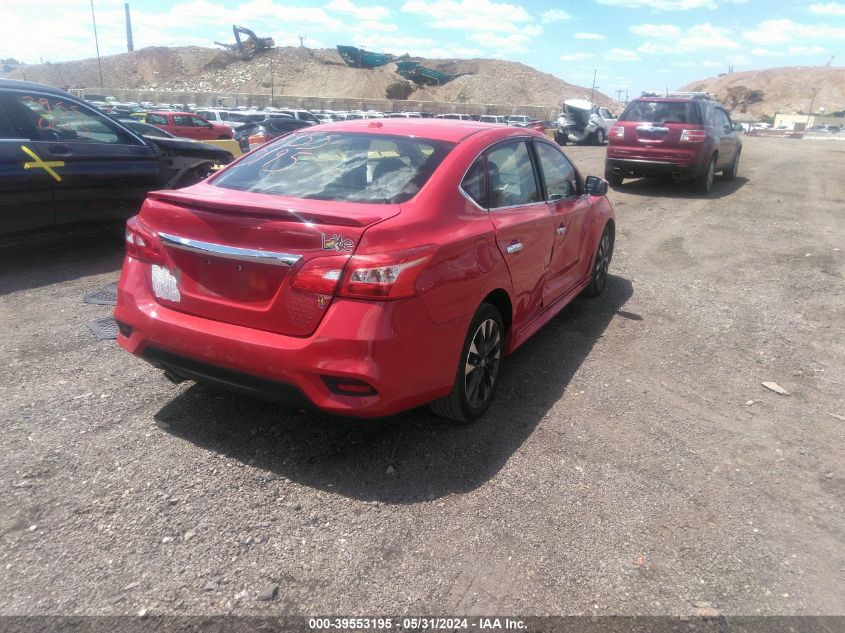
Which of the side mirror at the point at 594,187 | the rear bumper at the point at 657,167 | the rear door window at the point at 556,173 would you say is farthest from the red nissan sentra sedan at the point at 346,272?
the rear bumper at the point at 657,167

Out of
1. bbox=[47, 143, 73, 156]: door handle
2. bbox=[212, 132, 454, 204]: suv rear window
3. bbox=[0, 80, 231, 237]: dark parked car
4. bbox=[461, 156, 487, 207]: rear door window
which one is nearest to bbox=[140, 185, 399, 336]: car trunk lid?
bbox=[212, 132, 454, 204]: suv rear window

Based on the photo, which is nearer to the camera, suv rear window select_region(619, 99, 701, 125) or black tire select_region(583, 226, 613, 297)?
black tire select_region(583, 226, 613, 297)

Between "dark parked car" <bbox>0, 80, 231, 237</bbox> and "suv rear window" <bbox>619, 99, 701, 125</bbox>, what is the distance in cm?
917

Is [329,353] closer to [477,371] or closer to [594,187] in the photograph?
[477,371]

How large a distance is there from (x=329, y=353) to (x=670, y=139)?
10.9 m

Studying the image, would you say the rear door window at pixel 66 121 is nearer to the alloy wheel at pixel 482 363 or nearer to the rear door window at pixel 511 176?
the rear door window at pixel 511 176

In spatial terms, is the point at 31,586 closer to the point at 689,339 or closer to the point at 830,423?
the point at 830,423

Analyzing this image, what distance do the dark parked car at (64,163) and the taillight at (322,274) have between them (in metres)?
4.41

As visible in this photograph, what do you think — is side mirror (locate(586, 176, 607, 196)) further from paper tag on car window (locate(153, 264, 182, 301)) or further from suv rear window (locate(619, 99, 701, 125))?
suv rear window (locate(619, 99, 701, 125))

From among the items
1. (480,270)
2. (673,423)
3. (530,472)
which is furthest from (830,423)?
(480,270)

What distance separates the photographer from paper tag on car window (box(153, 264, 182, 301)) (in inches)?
122

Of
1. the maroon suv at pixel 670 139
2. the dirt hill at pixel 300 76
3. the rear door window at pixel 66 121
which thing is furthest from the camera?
the dirt hill at pixel 300 76

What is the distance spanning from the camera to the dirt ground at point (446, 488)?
94.6 inches

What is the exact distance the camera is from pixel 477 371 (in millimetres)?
3500
